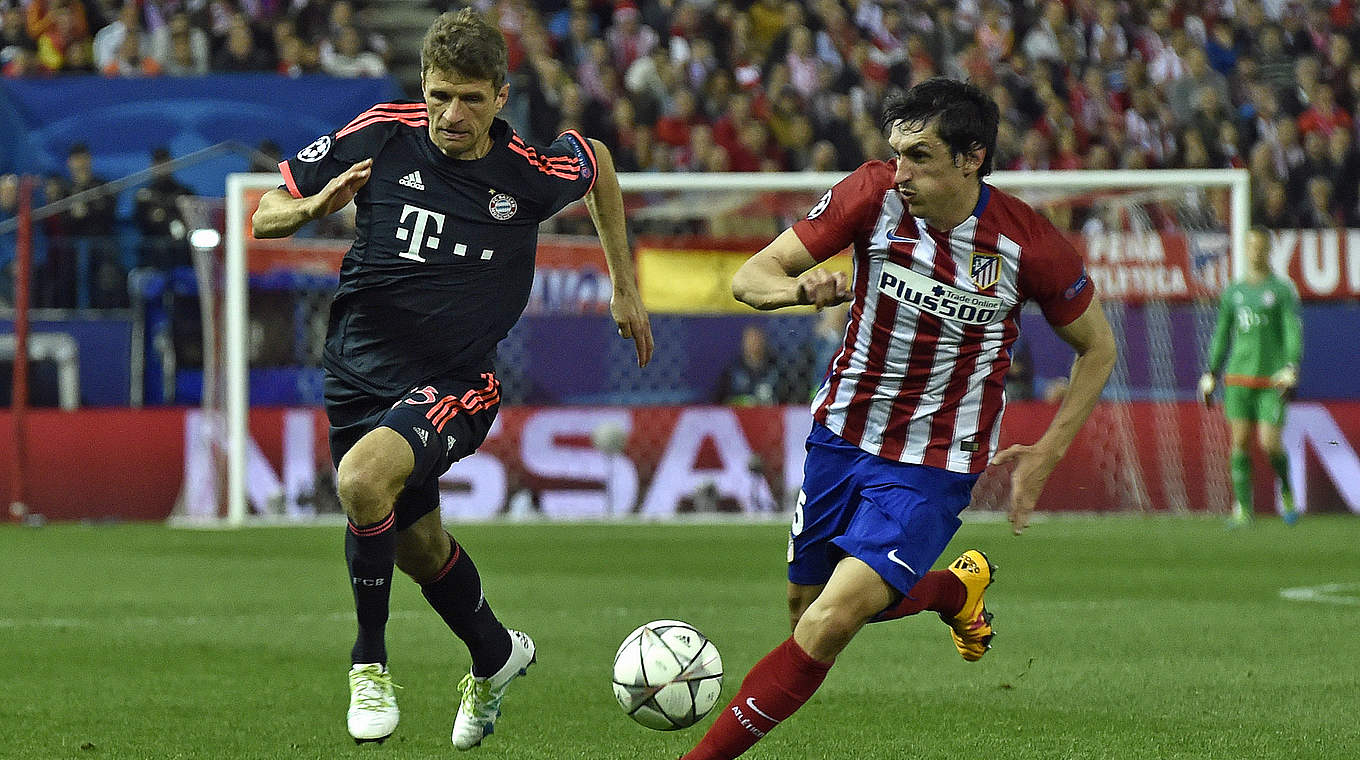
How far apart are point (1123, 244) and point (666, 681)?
11.6 m

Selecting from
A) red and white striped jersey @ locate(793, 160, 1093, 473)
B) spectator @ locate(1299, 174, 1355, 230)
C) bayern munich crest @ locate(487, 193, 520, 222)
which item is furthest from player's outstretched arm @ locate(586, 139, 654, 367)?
spectator @ locate(1299, 174, 1355, 230)

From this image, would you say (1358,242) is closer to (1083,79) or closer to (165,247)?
(1083,79)

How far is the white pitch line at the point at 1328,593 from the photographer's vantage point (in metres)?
9.47

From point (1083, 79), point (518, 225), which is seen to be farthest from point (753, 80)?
point (518, 225)

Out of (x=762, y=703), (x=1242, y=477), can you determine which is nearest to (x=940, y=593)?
(x=762, y=703)

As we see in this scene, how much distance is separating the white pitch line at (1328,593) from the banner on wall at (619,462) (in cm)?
490

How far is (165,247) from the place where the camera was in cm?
1541

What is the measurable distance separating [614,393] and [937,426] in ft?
34.7

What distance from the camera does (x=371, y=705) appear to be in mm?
5258

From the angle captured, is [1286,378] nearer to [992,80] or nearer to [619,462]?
[619,462]

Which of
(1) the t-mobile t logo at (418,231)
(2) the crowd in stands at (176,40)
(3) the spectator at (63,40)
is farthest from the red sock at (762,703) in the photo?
(3) the spectator at (63,40)

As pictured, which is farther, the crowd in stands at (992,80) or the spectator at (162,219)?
the crowd in stands at (992,80)

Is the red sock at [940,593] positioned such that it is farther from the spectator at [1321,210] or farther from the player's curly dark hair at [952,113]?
the spectator at [1321,210]

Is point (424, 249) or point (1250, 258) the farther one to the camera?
point (1250, 258)
